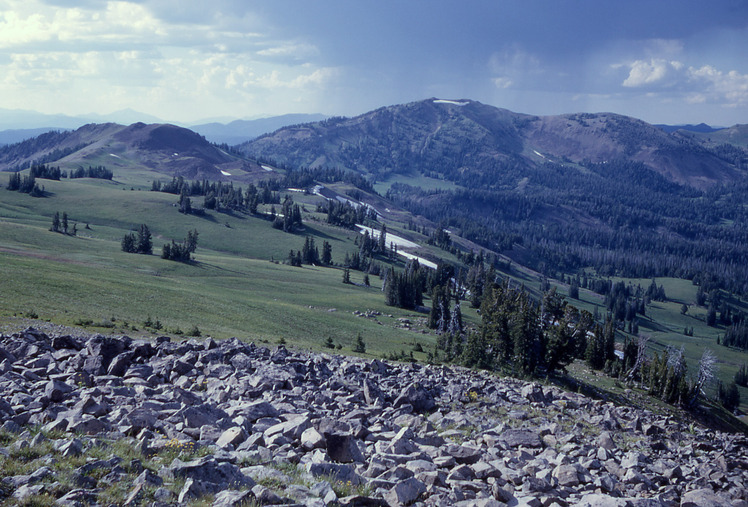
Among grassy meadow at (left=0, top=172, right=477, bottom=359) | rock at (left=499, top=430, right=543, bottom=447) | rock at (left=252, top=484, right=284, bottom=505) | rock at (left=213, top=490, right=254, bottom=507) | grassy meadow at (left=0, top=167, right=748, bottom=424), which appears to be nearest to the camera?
rock at (left=213, top=490, right=254, bottom=507)

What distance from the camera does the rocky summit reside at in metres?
11.0

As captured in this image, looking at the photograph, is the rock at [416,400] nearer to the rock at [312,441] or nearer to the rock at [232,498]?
the rock at [312,441]

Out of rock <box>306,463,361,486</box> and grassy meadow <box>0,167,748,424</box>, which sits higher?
rock <box>306,463,361,486</box>

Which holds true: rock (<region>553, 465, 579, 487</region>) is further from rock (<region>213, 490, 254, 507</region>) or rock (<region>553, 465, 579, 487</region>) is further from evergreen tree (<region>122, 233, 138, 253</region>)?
evergreen tree (<region>122, 233, 138, 253</region>)

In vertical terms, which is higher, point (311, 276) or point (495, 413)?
point (495, 413)

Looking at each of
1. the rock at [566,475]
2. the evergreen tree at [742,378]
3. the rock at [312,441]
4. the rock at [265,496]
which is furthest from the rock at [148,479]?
the evergreen tree at [742,378]

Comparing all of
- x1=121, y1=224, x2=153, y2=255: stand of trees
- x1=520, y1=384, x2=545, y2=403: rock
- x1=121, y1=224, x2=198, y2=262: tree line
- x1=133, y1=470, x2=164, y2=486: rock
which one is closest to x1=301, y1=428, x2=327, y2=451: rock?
x1=133, y1=470, x2=164, y2=486: rock

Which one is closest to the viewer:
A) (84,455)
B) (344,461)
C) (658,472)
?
(84,455)

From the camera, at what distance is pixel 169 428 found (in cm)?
1455

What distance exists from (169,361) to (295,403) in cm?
888

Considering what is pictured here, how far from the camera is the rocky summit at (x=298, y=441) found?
11016 mm

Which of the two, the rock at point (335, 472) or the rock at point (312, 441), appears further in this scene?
the rock at point (312, 441)

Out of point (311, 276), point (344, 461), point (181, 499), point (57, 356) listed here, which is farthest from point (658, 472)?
point (311, 276)

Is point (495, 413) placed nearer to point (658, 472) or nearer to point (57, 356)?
point (658, 472)
